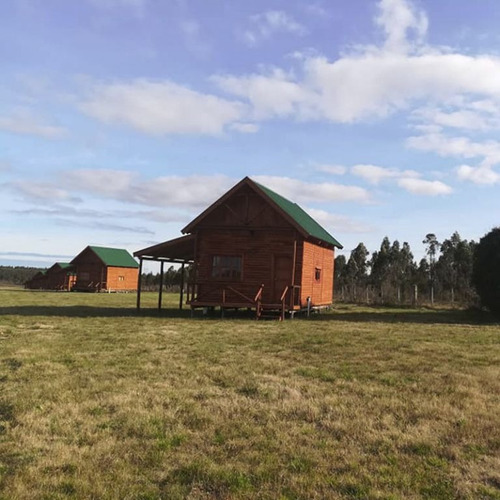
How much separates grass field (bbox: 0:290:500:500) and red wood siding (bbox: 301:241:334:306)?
10.4 m

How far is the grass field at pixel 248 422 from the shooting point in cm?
444

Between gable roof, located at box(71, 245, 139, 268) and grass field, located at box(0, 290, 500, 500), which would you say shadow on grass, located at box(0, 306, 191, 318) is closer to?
grass field, located at box(0, 290, 500, 500)

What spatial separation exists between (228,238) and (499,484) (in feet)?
59.0

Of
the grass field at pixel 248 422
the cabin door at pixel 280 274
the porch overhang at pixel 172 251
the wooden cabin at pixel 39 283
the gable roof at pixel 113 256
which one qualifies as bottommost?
the grass field at pixel 248 422

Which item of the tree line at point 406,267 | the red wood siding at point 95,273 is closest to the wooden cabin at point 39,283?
the red wood siding at point 95,273

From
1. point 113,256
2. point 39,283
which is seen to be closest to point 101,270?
point 113,256

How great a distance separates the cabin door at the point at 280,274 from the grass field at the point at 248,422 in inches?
373

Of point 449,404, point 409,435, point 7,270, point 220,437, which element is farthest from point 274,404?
point 7,270

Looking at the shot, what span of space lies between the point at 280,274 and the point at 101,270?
3970cm

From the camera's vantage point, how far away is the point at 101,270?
57000 millimetres

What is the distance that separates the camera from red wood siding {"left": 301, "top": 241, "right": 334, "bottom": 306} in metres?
22.5

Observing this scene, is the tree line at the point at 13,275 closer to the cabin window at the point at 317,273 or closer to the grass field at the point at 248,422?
the cabin window at the point at 317,273

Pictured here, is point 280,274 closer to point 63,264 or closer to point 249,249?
point 249,249

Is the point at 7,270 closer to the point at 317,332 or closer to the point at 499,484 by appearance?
the point at 317,332
